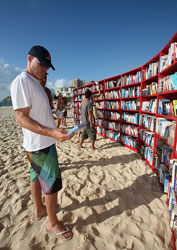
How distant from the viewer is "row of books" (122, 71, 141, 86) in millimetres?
3377

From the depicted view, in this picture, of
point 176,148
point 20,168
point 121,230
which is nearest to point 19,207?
point 20,168

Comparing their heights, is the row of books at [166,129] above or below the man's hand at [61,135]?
below

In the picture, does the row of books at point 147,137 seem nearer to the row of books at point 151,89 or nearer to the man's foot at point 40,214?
the row of books at point 151,89

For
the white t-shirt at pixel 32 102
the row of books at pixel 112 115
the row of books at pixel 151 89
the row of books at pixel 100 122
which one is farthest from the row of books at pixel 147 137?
the white t-shirt at pixel 32 102

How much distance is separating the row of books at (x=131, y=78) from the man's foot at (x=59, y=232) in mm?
3519

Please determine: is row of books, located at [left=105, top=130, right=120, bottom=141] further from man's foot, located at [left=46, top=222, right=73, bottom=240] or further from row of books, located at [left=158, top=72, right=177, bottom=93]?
man's foot, located at [left=46, top=222, right=73, bottom=240]

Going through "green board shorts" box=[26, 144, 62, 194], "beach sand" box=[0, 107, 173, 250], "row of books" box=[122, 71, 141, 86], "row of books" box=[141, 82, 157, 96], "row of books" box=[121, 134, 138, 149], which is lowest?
"beach sand" box=[0, 107, 173, 250]

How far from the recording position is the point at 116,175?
249 cm

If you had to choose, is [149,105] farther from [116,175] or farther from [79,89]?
[79,89]

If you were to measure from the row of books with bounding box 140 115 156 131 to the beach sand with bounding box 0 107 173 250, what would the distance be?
0.92m

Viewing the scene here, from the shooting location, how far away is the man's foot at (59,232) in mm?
1319

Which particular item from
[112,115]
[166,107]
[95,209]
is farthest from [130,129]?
[95,209]

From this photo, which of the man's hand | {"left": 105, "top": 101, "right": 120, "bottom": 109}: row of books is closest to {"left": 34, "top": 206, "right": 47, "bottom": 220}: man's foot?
the man's hand

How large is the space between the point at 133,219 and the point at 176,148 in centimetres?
106
